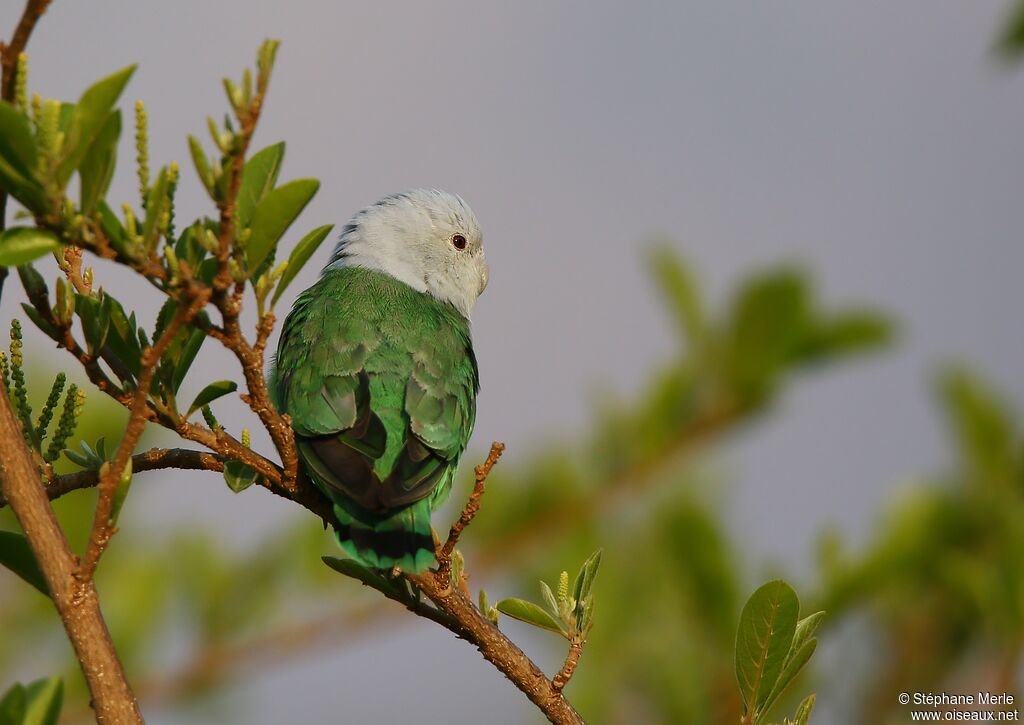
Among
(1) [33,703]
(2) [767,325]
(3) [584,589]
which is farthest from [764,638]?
(2) [767,325]

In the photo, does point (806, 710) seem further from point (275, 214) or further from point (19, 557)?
point (19, 557)

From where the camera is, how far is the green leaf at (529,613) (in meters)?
2.60

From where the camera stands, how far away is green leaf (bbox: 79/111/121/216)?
6.58 feet

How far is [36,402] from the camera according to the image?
20.8 feet

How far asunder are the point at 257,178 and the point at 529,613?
114cm

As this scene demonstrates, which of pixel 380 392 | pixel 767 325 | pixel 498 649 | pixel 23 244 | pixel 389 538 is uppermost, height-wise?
pixel 767 325

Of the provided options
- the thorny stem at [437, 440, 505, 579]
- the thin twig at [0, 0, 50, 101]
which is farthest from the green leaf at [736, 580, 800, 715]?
the thin twig at [0, 0, 50, 101]

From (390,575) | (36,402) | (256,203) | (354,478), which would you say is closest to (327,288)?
(354,478)

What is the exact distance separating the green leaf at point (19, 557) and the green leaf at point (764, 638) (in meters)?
1.47

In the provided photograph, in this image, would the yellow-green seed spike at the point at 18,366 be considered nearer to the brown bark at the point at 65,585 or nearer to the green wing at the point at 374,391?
the brown bark at the point at 65,585

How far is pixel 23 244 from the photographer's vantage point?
198 cm

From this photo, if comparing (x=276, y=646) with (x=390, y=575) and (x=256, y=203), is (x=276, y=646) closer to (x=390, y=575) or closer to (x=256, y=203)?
(x=390, y=575)

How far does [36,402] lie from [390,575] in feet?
13.4

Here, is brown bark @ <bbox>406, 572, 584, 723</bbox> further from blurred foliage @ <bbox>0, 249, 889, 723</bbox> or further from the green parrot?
blurred foliage @ <bbox>0, 249, 889, 723</bbox>
